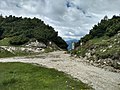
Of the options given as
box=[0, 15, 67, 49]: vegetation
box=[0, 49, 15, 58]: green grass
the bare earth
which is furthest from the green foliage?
the bare earth

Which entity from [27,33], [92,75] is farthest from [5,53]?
[92,75]

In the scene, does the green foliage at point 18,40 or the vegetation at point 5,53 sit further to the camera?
the green foliage at point 18,40

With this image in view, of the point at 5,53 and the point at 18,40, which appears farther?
the point at 18,40

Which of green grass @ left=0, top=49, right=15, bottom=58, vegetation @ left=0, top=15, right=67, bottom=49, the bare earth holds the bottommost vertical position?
the bare earth

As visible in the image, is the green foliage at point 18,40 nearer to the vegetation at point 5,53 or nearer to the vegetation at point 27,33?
the vegetation at point 27,33

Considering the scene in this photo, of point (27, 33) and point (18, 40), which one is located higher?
point (27, 33)

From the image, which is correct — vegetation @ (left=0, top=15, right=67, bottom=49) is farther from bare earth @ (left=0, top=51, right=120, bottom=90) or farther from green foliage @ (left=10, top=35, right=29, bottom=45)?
bare earth @ (left=0, top=51, right=120, bottom=90)

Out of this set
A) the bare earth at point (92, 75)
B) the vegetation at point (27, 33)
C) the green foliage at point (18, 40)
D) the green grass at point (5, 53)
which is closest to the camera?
the bare earth at point (92, 75)

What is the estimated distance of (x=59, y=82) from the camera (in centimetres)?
4294

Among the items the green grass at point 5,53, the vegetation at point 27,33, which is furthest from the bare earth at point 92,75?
the vegetation at point 27,33

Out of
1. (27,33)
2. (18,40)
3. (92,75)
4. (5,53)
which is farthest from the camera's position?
(27,33)

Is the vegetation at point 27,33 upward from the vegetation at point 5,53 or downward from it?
upward

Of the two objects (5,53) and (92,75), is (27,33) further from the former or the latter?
(92,75)

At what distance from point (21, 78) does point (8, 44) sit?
4000 inches
